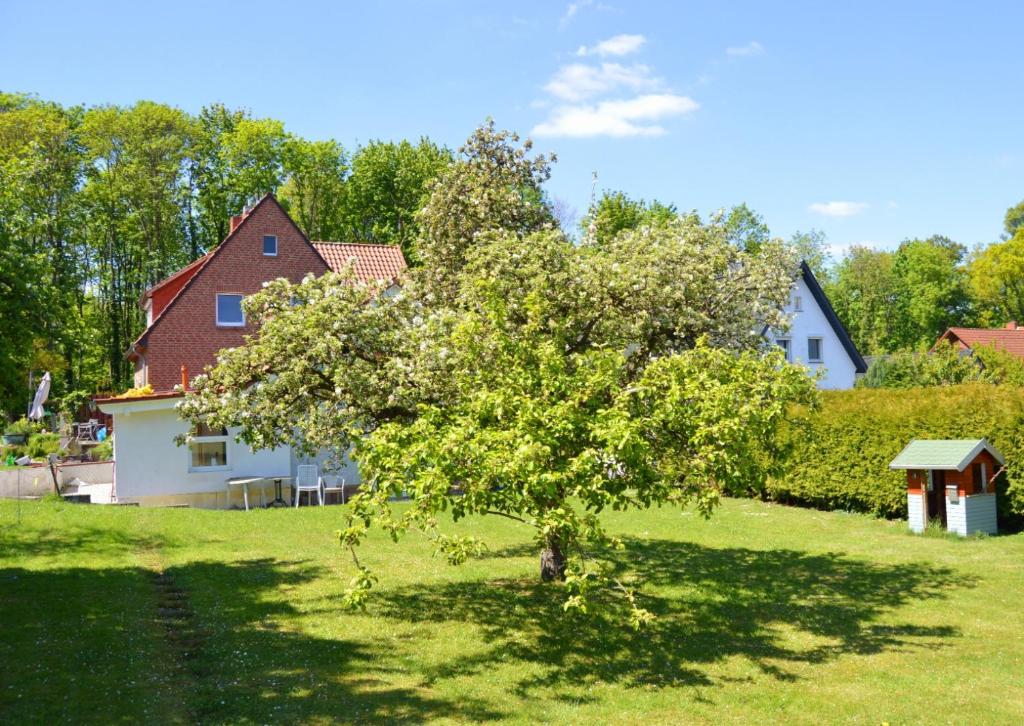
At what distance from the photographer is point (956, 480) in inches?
778

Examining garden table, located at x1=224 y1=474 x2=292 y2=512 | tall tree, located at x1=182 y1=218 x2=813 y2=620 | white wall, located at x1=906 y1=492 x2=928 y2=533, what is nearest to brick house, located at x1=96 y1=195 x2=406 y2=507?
garden table, located at x1=224 y1=474 x2=292 y2=512

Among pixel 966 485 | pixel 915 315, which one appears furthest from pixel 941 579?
pixel 915 315

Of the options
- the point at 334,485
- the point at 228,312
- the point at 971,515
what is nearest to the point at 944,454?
the point at 971,515

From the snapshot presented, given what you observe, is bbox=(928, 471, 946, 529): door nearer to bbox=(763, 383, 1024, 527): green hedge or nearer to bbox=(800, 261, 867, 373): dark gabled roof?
bbox=(763, 383, 1024, 527): green hedge

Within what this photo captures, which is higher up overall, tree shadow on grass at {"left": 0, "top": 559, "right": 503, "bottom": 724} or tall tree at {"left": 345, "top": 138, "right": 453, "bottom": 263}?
tall tree at {"left": 345, "top": 138, "right": 453, "bottom": 263}

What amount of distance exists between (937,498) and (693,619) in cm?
1118

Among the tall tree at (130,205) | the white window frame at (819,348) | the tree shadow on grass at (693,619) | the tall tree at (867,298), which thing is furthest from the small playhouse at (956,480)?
the tall tree at (867,298)

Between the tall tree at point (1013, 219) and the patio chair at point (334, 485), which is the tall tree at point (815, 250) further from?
the patio chair at point (334, 485)

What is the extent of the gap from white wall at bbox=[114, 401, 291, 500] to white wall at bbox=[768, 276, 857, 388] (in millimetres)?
29893

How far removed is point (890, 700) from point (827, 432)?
52.3 feet

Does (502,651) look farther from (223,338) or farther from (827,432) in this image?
(223,338)

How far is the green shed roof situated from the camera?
19281 millimetres

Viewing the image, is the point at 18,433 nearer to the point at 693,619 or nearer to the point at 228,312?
the point at 228,312

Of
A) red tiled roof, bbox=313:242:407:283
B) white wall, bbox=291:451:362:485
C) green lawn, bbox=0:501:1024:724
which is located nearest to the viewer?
green lawn, bbox=0:501:1024:724
